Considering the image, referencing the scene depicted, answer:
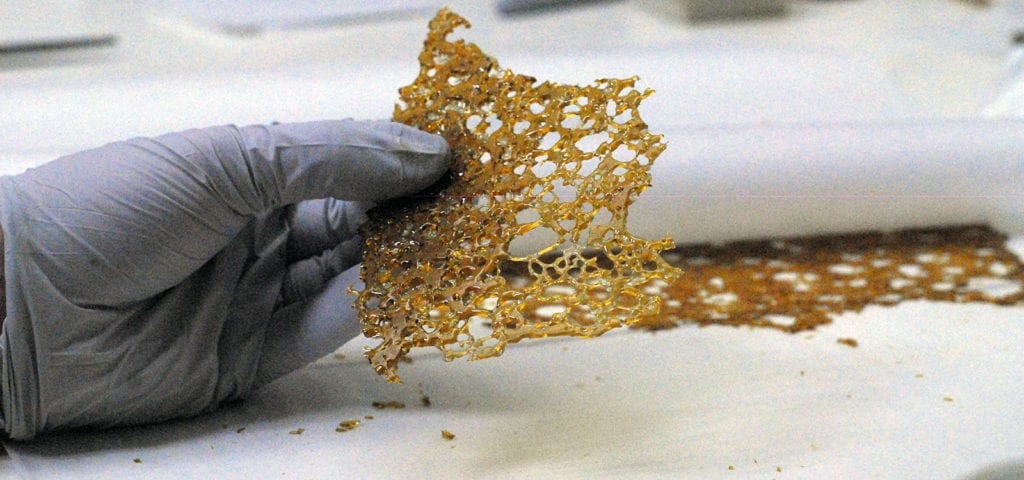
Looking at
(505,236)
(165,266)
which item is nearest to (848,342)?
(505,236)

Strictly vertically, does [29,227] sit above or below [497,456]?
above

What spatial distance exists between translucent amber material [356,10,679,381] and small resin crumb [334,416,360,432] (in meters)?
0.11

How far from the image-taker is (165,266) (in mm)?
1018

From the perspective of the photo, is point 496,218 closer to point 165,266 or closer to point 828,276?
point 165,266

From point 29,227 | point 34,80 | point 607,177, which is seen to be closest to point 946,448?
point 607,177

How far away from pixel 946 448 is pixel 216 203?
30.3 inches

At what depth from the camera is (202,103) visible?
1.82 meters

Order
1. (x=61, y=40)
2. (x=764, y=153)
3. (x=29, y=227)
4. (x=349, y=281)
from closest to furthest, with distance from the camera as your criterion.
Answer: (x=29, y=227) < (x=349, y=281) < (x=764, y=153) < (x=61, y=40)

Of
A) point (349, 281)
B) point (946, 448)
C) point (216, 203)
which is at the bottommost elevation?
point (946, 448)

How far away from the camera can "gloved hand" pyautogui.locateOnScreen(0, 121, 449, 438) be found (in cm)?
99

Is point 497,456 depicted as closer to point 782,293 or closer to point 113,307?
point 113,307

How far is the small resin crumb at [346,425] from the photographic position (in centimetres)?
111

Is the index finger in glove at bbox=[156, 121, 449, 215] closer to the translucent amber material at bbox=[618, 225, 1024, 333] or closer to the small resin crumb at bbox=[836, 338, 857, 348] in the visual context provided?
the translucent amber material at bbox=[618, 225, 1024, 333]

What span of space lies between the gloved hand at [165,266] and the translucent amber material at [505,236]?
5cm
